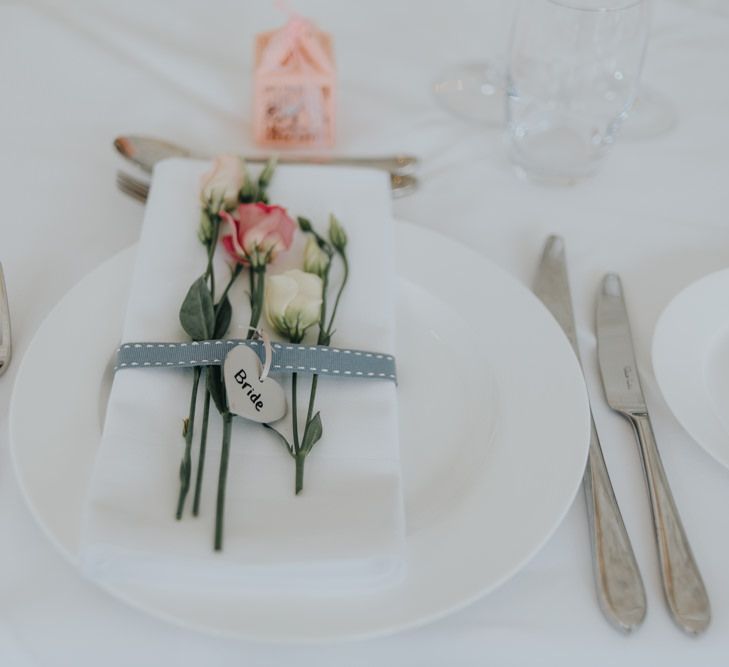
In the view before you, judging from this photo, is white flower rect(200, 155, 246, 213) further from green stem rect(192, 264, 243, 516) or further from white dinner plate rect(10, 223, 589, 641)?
green stem rect(192, 264, 243, 516)

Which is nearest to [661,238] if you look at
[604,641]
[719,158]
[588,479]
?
[719,158]

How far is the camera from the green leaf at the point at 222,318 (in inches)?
25.9

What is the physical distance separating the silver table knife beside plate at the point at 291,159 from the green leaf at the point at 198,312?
0.84 feet

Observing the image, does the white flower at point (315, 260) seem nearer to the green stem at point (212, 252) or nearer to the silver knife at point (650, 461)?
the green stem at point (212, 252)

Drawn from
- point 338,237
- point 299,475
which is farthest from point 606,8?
point 299,475

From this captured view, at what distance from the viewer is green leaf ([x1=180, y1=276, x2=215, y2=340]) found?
0.64 m

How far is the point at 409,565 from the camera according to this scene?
53 cm

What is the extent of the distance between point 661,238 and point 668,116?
9.0 inches

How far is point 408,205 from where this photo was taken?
91 centimetres

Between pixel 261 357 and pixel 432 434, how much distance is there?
14cm

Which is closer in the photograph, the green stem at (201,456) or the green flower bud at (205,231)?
the green stem at (201,456)

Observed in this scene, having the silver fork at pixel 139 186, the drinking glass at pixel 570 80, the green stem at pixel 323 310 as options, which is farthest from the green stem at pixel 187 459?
the drinking glass at pixel 570 80

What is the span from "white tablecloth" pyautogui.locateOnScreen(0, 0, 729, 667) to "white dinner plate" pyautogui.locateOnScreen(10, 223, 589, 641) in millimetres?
47

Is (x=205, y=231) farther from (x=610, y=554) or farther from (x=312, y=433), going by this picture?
(x=610, y=554)
